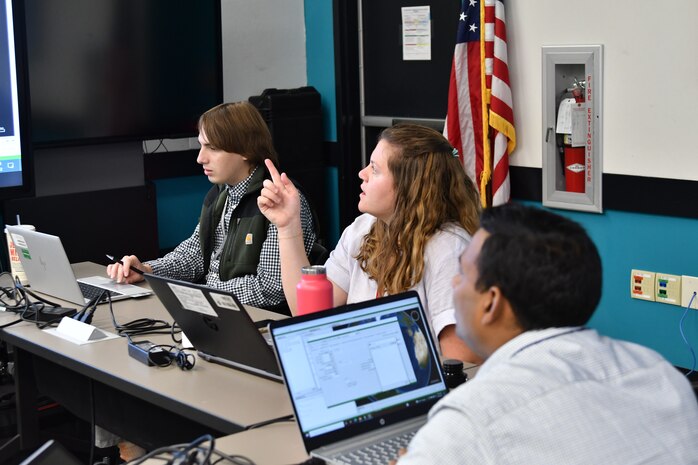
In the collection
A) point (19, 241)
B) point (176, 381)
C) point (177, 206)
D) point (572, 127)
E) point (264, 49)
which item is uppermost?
point (264, 49)

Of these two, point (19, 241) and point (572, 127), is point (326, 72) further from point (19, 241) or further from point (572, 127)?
point (19, 241)

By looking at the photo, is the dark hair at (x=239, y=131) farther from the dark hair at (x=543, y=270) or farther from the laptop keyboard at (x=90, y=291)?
the dark hair at (x=543, y=270)

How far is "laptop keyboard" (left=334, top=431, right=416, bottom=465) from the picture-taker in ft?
5.26

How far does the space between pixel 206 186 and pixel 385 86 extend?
1.12 m

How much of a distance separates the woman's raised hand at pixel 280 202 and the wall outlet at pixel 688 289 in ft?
5.46

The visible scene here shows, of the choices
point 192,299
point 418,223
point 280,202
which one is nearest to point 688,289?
point 418,223

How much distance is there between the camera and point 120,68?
4574 mm

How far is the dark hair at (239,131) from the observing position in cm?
322

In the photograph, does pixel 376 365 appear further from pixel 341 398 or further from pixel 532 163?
pixel 532 163

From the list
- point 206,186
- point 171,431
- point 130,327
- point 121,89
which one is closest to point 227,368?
point 171,431

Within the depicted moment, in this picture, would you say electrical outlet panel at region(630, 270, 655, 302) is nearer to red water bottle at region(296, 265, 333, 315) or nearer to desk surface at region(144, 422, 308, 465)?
red water bottle at region(296, 265, 333, 315)

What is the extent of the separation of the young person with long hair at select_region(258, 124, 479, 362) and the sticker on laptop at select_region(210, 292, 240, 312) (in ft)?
1.61

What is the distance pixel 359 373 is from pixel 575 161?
2.45 meters

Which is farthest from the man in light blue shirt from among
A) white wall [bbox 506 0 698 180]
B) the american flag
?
the american flag
